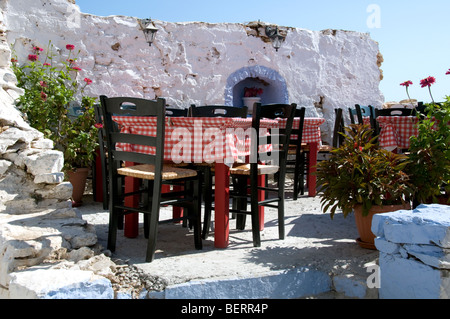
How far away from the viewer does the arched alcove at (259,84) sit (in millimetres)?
7902

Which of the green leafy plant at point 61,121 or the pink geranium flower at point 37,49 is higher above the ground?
the pink geranium flower at point 37,49

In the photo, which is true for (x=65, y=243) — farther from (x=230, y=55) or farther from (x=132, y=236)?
(x=230, y=55)

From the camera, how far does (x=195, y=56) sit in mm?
7652

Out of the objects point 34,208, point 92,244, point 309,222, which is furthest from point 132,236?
point 309,222

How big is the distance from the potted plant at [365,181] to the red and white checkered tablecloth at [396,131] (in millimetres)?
1228

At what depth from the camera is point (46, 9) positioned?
658cm

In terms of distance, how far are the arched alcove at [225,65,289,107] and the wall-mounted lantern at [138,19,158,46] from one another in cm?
146

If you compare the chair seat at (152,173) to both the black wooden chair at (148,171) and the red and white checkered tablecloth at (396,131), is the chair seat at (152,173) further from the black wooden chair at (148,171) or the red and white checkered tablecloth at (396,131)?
the red and white checkered tablecloth at (396,131)

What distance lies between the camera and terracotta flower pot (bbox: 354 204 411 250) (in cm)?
323

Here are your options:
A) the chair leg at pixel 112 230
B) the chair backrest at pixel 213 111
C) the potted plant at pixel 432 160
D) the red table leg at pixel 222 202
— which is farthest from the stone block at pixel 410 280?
the chair backrest at pixel 213 111

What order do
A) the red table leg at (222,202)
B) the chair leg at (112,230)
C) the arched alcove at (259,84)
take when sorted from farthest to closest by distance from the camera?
the arched alcove at (259,84) → the red table leg at (222,202) → the chair leg at (112,230)

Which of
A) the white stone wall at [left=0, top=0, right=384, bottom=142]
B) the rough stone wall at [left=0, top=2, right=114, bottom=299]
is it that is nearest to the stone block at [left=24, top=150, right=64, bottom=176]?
the rough stone wall at [left=0, top=2, right=114, bottom=299]

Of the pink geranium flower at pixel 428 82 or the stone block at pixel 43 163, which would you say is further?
the stone block at pixel 43 163

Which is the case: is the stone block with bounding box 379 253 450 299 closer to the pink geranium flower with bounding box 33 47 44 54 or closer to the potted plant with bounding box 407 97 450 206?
the potted plant with bounding box 407 97 450 206
